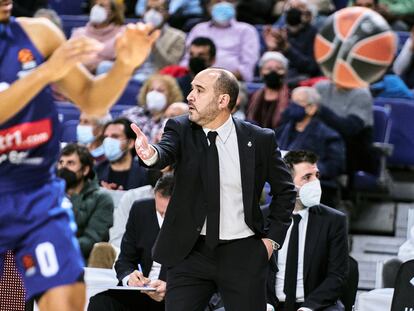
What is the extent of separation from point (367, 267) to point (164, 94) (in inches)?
91.9

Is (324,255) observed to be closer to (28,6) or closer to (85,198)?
(85,198)

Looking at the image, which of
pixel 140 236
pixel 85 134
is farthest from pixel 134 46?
pixel 85 134

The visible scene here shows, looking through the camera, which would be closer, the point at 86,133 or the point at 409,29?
the point at 86,133

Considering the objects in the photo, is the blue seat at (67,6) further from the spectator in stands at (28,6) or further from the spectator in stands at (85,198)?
the spectator in stands at (85,198)

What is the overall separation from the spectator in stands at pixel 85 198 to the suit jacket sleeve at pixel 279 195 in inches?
94.7

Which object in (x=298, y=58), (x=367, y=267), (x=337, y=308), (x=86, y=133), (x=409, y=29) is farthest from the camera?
(x=409, y=29)

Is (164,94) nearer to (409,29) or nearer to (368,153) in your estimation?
(368,153)

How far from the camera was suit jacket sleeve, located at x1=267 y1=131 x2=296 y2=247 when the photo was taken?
19.4ft

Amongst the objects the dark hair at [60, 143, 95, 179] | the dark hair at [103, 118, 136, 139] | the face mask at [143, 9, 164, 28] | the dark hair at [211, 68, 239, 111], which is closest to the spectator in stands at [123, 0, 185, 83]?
the face mask at [143, 9, 164, 28]

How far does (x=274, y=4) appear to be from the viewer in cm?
1278

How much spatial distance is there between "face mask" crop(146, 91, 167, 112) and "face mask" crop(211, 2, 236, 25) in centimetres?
190

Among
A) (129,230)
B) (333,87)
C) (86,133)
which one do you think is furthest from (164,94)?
(129,230)

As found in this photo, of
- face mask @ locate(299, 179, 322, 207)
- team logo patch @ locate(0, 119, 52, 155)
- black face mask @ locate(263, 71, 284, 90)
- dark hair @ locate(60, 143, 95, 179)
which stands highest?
team logo patch @ locate(0, 119, 52, 155)

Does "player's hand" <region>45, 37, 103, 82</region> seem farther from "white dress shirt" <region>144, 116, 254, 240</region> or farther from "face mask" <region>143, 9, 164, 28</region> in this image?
"face mask" <region>143, 9, 164, 28</region>
